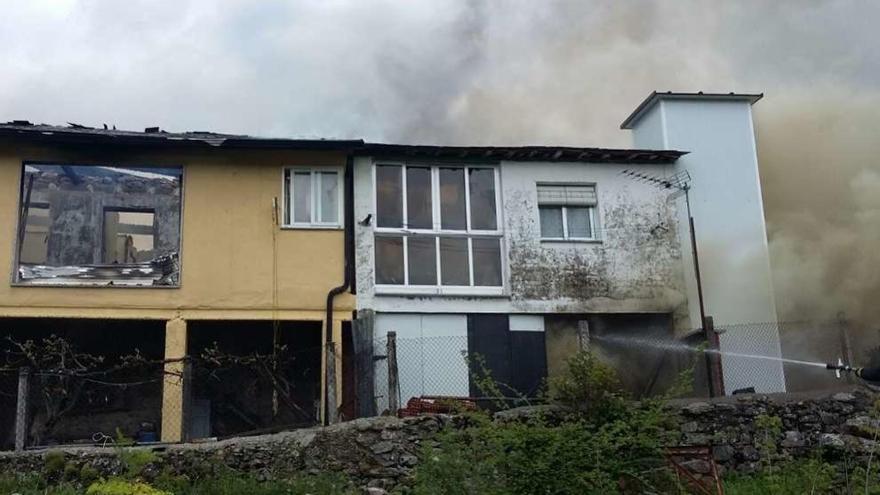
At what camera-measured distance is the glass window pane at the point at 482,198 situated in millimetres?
18250

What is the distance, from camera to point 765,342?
16.2 meters

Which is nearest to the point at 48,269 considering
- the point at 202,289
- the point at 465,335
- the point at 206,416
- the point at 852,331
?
the point at 202,289

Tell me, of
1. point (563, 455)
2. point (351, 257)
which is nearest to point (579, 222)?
point (351, 257)

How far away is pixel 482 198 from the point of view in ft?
60.4

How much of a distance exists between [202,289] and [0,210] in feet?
12.7

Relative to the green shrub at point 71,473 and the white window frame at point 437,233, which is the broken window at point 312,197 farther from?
the green shrub at point 71,473

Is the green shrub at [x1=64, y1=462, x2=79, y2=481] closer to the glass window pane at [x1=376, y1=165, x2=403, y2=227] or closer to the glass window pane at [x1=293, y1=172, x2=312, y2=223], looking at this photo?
the glass window pane at [x1=293, y1=172, x2=312, y2=223]

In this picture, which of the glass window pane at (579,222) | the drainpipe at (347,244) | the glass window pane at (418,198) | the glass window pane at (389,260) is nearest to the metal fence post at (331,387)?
the drainpipe at (347,244)

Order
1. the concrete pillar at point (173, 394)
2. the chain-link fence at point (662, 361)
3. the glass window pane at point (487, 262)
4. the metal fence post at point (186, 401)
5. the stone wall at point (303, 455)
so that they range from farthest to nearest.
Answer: the glass window pane at point (487, 262) → the concrete pillar at point (173, 394) → the chain-link fence at point (662, 361) → the metal fence post at point (186, 401) → the stone wall at point (303, 455)

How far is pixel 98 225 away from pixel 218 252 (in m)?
2.27

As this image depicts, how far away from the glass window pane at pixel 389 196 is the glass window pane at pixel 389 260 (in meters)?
0.33

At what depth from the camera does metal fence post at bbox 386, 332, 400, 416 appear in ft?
48.5

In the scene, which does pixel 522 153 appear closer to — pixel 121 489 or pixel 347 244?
pixel 347 244

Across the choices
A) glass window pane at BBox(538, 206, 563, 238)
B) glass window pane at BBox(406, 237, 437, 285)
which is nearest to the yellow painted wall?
glass window pane at BBox(406, 237, 437, 285)
